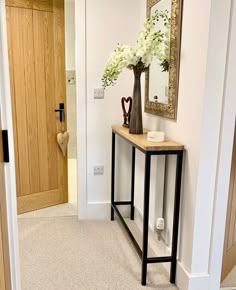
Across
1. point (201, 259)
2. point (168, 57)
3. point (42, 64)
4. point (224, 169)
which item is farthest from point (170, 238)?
point (42, 64)

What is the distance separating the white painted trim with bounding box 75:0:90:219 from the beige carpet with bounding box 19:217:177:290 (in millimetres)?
277

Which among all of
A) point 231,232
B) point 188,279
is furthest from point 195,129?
point 188,279

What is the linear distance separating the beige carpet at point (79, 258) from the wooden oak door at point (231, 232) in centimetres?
42

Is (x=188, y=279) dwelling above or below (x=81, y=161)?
below

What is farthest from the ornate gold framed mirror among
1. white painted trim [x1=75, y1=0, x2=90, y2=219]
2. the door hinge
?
the door hinge

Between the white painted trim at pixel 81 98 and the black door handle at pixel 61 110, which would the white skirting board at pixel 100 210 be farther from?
the black door handle at pixel 61 110

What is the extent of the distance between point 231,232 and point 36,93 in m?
2.16

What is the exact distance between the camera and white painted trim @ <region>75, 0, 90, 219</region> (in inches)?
100.0

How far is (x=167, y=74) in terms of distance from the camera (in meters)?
2.03

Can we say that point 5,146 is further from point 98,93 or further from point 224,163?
point 98,93

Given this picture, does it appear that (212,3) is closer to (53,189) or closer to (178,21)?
(178,21)

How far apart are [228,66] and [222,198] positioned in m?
0.76

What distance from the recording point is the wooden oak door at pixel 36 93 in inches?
108

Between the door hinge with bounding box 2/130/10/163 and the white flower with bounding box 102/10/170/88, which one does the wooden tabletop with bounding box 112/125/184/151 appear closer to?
the white flower with bounding box 102/10/170/88
